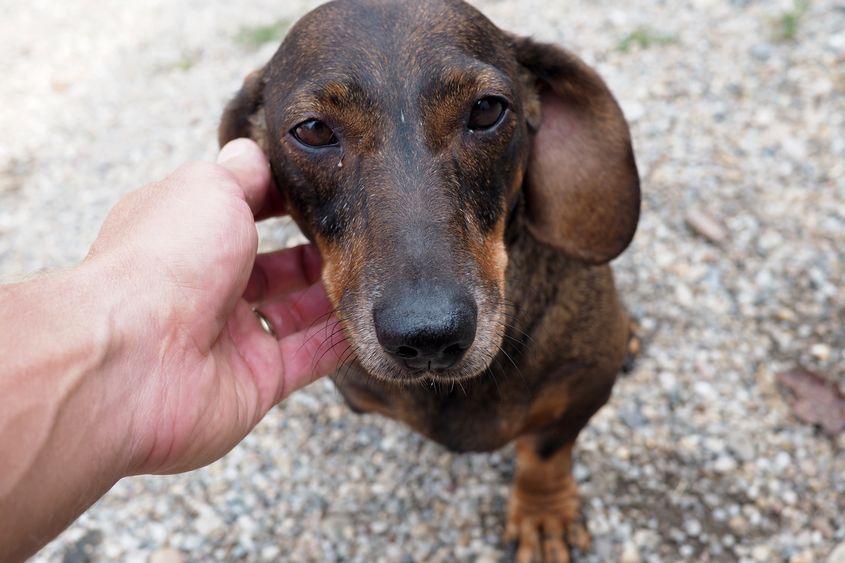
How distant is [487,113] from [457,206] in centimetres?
38

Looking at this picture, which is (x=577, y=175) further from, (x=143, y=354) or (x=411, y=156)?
(x=143, y=354)

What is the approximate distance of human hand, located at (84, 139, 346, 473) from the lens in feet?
7.50

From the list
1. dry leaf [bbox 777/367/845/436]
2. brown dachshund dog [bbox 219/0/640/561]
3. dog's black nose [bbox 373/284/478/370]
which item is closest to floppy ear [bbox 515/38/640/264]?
brown dachshund dog [bbox 219/0/640/561]

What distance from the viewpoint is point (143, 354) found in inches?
90.0

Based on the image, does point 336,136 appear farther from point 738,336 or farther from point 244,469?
point 738,336

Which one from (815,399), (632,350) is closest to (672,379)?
(632,350)

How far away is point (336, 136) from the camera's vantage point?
2424 mm

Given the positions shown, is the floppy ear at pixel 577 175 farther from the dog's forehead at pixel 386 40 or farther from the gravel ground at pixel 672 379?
the gravel ground at pixel 672 379

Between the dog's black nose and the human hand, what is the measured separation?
1.81ft

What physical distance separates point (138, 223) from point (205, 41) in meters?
6.04

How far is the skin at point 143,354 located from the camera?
1.95m

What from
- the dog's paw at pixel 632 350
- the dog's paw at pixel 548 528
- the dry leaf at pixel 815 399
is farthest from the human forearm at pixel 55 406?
the dry leaf at pixel 815 399

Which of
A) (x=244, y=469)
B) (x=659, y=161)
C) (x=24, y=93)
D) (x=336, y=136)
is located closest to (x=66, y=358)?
(x=336, y=136)

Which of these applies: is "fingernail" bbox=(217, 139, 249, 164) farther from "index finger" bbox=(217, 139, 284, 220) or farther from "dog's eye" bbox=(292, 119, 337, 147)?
"dog's eye" bbox=(292, 119, 337, 147)
